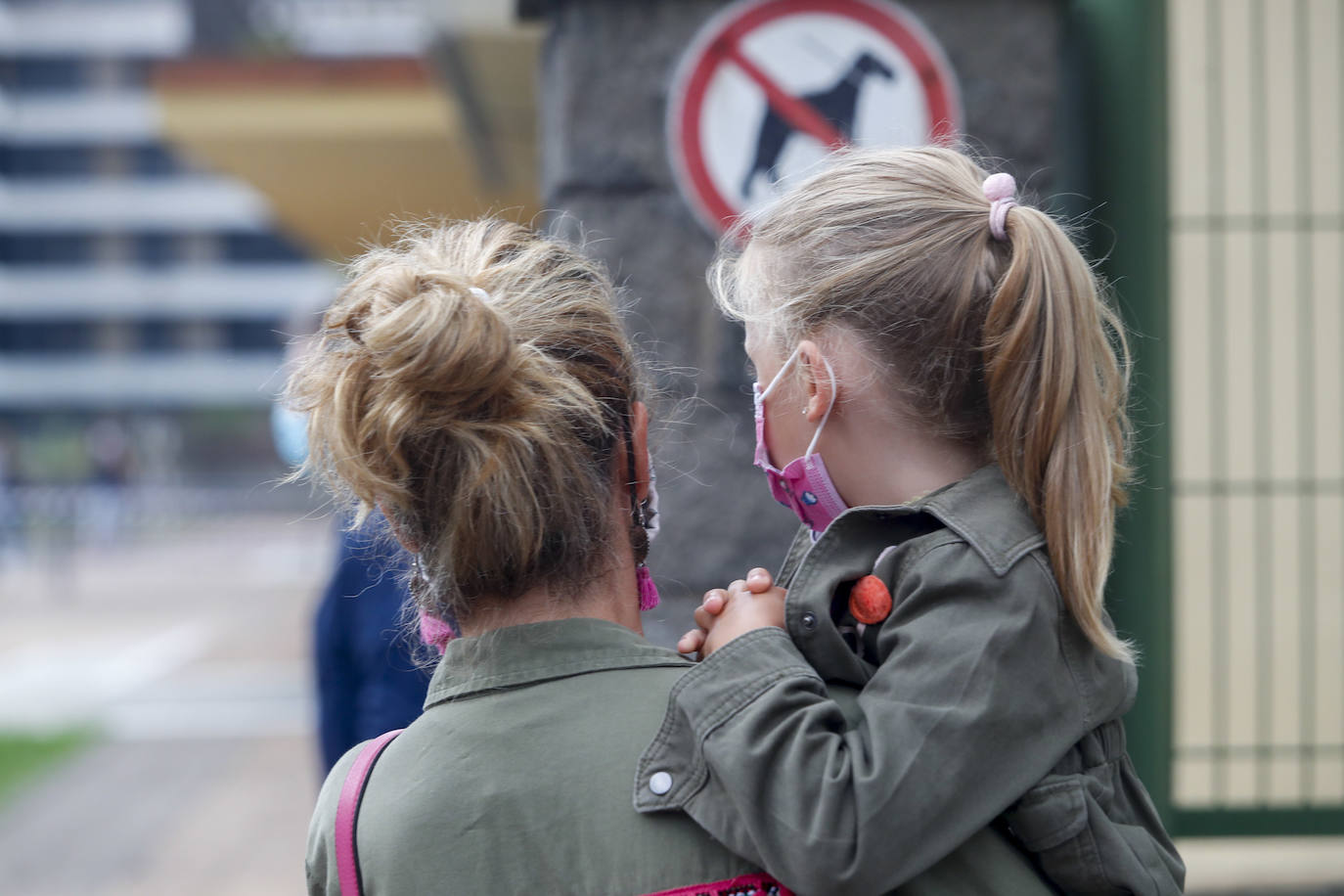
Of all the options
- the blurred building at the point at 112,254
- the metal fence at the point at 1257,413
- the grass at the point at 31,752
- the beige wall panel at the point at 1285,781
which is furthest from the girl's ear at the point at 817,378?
the blurred building at the point at 112,254

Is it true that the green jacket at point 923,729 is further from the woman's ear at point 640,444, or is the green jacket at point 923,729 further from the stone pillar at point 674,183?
the stone pillar at point 674,183

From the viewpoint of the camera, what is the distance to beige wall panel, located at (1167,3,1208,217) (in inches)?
124

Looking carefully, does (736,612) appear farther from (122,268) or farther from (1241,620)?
(122,268)

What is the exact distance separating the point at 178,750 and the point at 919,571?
257 inches

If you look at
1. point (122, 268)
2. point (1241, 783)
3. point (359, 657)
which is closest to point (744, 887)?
point (359, 657)

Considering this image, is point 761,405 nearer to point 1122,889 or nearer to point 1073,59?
point 1122,889

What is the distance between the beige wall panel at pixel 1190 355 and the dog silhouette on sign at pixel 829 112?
101cm

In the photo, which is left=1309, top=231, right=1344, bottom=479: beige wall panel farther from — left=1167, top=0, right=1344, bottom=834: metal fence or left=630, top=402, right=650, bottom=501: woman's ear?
left=630, top=402, right=650, bottom=501: woman's ear

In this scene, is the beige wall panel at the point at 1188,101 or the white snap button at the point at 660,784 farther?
the beige wall panel at the point at 1188,101

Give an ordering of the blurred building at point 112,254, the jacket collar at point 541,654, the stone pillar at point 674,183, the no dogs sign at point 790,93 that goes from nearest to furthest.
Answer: the jacket collar at point 541,654 → the no dogs sign at point 790,93 → the stone pillar at point 674,183 → the blurred building at point 112,254

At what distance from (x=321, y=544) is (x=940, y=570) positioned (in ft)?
72.5

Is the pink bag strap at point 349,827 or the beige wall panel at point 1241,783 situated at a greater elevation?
the pink bag strap at point 349,827

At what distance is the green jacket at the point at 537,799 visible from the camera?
1060 mm

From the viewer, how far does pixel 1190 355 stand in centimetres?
320
